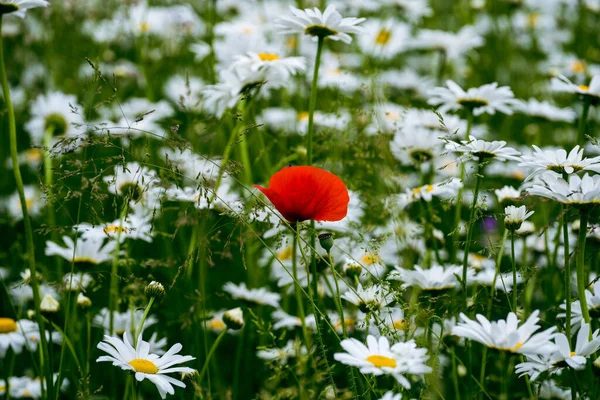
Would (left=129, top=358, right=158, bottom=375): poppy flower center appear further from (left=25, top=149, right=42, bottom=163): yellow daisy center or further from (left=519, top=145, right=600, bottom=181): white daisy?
(left=25, top=149, right=42, bottom=163): yellow daisy center

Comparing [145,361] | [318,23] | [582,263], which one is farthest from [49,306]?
[582,263]

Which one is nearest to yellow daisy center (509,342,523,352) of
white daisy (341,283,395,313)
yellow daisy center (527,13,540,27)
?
white daisy (341,283,395,313)

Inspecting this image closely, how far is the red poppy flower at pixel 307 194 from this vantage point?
1.09 meters

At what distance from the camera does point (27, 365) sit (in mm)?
1790

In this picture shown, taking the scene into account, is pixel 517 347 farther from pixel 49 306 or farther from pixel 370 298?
pixel 49 306

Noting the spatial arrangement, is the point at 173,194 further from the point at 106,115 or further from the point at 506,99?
the point at 106,115

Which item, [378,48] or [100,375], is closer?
[100,375]

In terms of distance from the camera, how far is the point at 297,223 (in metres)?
1.12

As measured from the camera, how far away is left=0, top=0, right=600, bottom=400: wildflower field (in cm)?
109

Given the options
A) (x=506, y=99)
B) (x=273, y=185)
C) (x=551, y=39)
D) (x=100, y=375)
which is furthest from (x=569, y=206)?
(x=551, y=39)

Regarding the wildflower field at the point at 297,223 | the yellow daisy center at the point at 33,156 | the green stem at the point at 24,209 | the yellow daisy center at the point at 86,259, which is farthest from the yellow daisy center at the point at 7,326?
the yellow daisy center at the point at 33,156

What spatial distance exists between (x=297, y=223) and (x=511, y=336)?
0.37m

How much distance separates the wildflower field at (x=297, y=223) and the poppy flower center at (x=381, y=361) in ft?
0.04

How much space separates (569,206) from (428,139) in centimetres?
77
